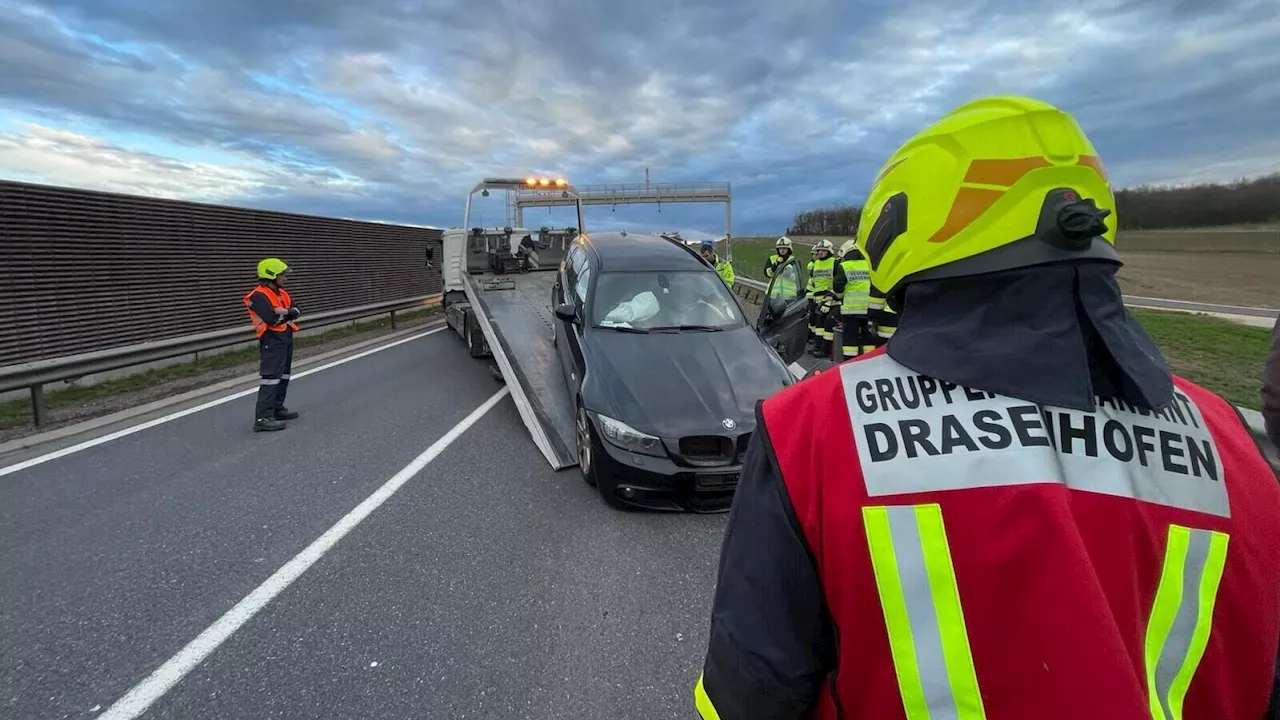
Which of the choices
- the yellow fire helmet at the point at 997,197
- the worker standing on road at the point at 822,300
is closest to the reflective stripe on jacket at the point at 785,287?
the worker standing on road at the point at 822,300

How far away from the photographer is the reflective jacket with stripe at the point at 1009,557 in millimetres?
909

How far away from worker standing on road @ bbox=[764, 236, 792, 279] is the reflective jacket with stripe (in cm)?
1089

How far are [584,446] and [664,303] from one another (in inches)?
69.0

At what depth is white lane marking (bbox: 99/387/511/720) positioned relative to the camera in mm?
2672

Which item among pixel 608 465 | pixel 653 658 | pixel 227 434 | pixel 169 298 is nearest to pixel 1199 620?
pixel 653 658

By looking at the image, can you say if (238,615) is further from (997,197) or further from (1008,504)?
(997,197)

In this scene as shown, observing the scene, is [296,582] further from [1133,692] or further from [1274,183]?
[1274,183]

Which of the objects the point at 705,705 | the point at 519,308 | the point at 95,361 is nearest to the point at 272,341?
the point at 95,361

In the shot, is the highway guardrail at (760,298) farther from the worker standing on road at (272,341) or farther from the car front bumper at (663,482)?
the worker standing on road at (272,341)

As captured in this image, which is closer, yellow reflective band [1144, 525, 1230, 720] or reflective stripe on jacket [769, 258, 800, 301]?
yellow reflective band [1144, 525, 1230, 720]

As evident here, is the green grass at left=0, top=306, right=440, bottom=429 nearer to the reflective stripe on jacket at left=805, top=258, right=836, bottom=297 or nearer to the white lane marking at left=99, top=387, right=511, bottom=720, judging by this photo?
the white lane marking at left=99, top=387, right=511, bottom=720

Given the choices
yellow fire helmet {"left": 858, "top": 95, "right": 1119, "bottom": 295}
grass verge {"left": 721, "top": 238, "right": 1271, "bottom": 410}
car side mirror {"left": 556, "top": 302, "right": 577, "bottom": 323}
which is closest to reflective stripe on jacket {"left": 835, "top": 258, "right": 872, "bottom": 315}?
grass verge {"left": 721, "top": 238, "right": 1271, "bottom": 410}

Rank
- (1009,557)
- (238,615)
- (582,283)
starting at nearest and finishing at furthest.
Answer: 1. (1009,557)
2. (238,615)
3. (582,283)

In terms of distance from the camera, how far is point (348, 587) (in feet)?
11.8
